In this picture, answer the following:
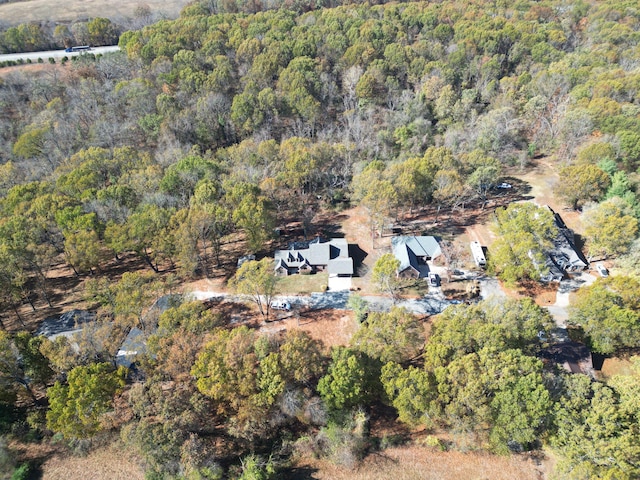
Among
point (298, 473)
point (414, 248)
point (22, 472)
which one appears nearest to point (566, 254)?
point (414, 248)

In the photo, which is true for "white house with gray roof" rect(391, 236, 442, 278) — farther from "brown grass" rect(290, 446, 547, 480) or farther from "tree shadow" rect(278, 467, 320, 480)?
"tree shadow" rect(278, 467, 320, 480)

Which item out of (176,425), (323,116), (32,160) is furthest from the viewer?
(323,116)

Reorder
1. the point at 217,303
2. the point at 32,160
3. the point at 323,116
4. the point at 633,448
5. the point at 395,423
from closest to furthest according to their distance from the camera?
the point at 633,448, the point at 395,423, the point at 217,303, the point at 32,160, the point at 323,116

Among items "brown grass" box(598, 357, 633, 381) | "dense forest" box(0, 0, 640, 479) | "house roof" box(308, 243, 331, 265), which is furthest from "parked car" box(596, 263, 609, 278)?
"house roof" box(308, 243, 331, 265)

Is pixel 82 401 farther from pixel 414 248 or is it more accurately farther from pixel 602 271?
pixel 602 271

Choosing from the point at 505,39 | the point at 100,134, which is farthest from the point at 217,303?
the point at 505,39

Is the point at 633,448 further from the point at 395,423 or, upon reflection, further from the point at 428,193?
the point at 428,193
